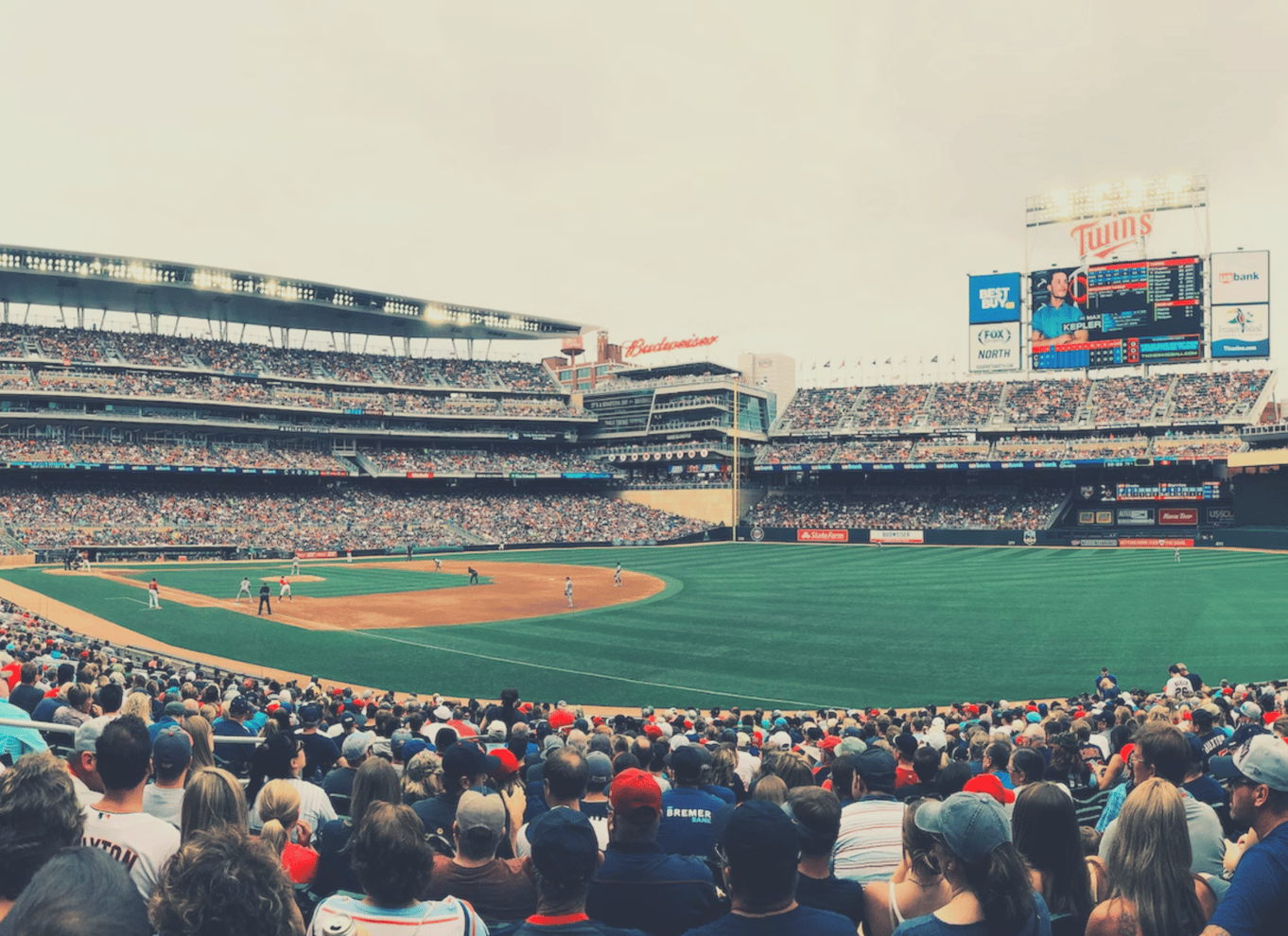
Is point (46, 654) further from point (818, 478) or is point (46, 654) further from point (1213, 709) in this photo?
point (818, 478)

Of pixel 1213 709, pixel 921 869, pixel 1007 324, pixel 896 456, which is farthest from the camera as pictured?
pixel 896 456

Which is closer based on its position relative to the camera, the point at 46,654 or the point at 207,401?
the point at 46,654

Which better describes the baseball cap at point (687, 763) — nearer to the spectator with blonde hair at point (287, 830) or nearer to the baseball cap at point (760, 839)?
the spectator with blonde hair at point (287, 830)

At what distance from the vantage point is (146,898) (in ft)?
12.7

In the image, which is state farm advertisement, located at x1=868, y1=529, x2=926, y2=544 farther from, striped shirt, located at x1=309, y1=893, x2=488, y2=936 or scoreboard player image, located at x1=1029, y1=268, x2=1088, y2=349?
striped shirt, located at x1=309, y1=893, x2=488, y2=936

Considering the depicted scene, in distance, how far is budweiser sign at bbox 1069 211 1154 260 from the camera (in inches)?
2628

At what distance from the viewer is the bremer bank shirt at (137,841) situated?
3.91 m

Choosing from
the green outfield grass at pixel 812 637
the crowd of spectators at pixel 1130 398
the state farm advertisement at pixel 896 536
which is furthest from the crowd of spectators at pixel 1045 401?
the green outfield grass at pixel 812 637

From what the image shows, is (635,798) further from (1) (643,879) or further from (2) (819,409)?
(2) (819,409)

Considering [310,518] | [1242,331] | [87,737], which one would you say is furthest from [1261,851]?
[1242,331]

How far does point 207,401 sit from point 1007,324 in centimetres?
6682

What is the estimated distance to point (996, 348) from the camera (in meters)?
71.2

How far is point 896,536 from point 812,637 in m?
44.9

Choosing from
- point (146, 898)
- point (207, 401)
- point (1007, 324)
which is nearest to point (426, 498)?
point (207, 401)
